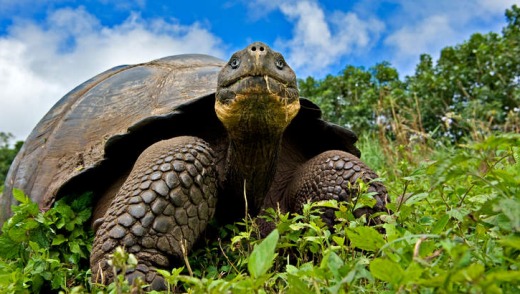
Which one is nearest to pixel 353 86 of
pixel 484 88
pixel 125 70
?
pixel 484 88

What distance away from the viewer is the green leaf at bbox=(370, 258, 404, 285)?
116 centimetres

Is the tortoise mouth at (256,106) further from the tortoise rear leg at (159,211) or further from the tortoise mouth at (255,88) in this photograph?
the tortoise rear leg at (159,211)

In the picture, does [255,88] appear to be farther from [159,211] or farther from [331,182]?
[331,182]

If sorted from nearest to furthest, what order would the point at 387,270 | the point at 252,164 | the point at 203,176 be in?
1. the point at 387,270
2. the point at 203,176
3. the point at 252,164

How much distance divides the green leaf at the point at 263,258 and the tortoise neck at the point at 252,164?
1414 millimetres

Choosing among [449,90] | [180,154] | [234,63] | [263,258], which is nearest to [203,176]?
[180,154]

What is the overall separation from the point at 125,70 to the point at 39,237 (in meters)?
1.70

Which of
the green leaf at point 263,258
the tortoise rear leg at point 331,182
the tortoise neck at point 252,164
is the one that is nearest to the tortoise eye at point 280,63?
the tortoise neck at point 252,164

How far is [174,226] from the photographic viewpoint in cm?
233

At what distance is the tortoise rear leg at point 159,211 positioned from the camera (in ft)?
7.26

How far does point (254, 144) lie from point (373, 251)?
1.27 m

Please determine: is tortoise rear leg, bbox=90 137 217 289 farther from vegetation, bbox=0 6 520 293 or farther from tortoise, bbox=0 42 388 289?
vegetation, bbox=0 6 520 293

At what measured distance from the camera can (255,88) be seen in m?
2.29

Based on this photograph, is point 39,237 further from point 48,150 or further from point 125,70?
point 125,70
